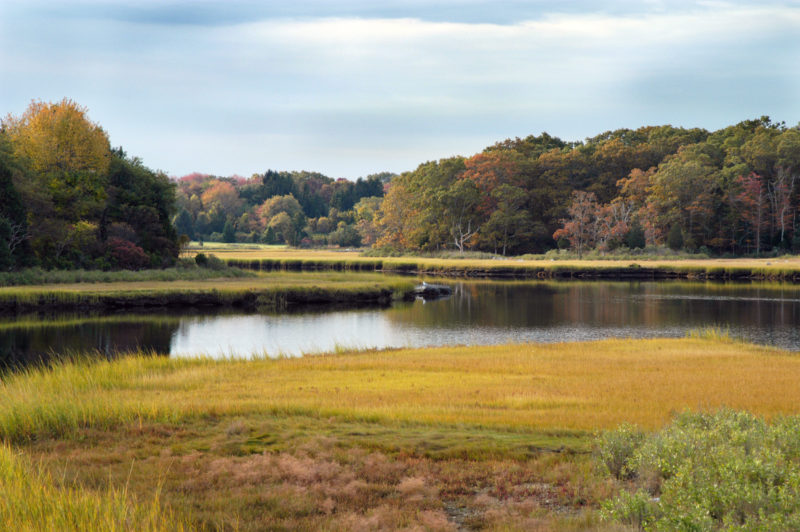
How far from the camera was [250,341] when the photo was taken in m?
27.0

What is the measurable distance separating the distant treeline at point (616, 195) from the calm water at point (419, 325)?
1614 inches

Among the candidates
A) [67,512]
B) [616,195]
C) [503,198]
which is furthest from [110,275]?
[616,195]

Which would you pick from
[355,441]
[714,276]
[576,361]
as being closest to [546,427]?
[355,441]

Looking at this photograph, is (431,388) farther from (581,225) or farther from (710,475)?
(581,225)

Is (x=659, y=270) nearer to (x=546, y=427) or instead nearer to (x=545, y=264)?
(x=545, y=264)

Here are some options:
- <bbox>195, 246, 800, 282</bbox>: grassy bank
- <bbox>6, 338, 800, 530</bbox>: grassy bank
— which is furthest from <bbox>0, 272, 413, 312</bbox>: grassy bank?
<bbox>195, 246, 800, 282</bbox>: grassy bank

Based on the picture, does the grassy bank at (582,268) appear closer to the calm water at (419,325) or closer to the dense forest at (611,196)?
the dense forest at (611,196)

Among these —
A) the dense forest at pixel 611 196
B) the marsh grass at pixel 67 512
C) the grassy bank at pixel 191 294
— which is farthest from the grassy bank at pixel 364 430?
the dense forest at pixel 611 196

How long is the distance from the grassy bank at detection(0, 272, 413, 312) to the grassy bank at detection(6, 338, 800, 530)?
2238 cm

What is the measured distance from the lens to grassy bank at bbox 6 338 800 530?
693 centimetres

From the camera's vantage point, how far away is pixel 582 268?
69938 millimetres

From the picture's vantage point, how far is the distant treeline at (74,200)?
44844 millimetres

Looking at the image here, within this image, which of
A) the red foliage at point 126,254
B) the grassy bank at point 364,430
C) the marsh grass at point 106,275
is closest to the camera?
the grassy bank at point 364,430

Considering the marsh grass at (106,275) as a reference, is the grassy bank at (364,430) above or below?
below
